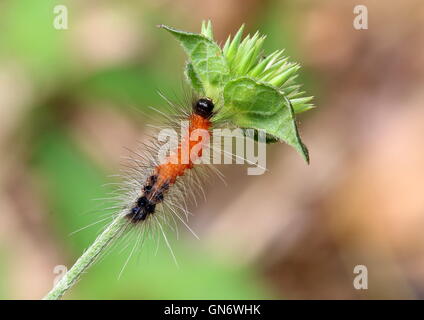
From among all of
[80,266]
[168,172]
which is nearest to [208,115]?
[168,172]

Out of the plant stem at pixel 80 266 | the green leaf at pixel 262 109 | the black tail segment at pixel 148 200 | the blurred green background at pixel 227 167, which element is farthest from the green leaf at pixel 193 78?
the blurred green background at pixel 227 167

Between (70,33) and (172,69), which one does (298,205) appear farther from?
(70,33)

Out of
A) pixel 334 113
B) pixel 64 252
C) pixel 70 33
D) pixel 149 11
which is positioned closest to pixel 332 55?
pixel 334 113

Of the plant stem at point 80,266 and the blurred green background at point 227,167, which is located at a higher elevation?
the blurred green background at point 227,167

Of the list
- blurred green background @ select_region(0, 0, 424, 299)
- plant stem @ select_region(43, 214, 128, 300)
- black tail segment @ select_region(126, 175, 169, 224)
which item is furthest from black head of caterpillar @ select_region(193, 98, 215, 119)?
blurred green background @ select_region(0, 0, 424, 299)

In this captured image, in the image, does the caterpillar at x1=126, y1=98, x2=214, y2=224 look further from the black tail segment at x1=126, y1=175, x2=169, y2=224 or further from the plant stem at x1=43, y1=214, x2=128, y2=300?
the plant stem at x1=43, y1=214, x2=128, y2=300

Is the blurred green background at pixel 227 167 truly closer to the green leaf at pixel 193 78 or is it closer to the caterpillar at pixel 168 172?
the caterpillar at pixel 168 172
